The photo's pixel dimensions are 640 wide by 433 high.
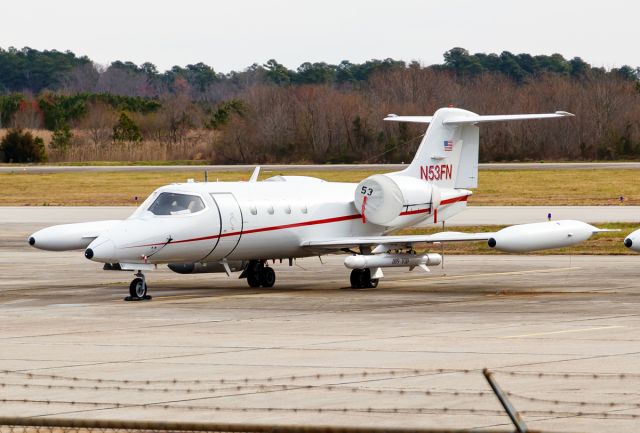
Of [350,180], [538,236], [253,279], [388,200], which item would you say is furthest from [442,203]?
[350,180]

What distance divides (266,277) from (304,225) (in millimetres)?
1616

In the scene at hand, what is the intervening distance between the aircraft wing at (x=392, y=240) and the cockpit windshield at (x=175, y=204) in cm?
295

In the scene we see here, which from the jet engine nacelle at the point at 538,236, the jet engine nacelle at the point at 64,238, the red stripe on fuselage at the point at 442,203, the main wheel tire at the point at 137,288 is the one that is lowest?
Result: the main wheel tire at the point at 137,288

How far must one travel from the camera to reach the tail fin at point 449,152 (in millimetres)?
31688

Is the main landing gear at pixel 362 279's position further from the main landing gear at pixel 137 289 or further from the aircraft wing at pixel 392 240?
the main landing gear at pixel 137 289

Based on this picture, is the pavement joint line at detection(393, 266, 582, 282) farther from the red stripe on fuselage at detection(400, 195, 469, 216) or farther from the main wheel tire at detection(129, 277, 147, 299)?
the main wheel tire at detection(129, 277, 147, 299)

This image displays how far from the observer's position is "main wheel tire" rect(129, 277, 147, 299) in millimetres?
26422

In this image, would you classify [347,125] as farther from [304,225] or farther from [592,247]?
[304,225]

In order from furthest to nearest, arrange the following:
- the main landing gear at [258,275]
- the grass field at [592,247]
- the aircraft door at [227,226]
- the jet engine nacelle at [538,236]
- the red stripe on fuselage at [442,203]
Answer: the grass field at [592,247]
the red stripe on fuselage at [442,203]
the main landing gear at [258,275]
the aircraft door at [227,226]
the jet engine nacelle at [538,236]

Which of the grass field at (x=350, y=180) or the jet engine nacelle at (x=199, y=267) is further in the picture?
the grass field at (x=350, y=180)

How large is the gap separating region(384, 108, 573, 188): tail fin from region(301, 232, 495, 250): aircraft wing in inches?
121

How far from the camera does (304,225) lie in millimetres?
28953

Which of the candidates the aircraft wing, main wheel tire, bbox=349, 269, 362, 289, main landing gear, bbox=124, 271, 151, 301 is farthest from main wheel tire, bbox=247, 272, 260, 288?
main landing gear, bbox=124, 271, 151, 301

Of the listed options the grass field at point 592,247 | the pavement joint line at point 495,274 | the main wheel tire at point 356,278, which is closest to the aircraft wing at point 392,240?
the main wheel tire at point 356,278
